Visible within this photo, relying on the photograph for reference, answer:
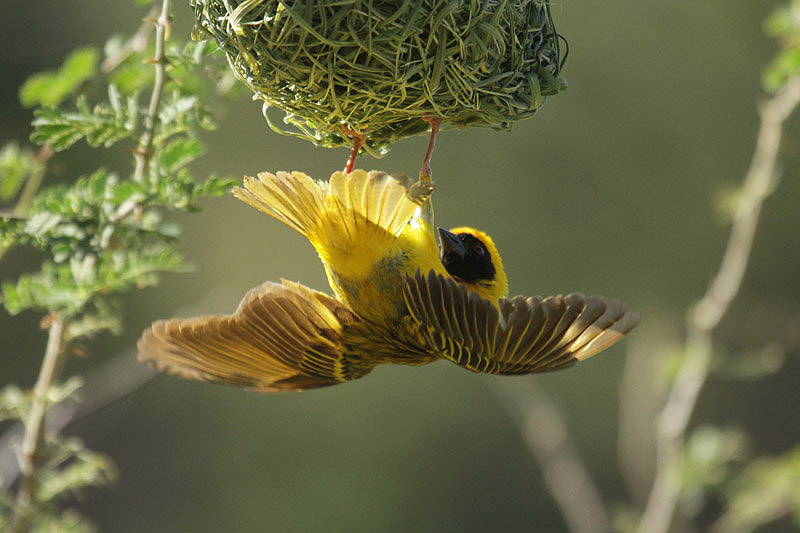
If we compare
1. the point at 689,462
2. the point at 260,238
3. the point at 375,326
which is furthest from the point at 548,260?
the point at 375,326

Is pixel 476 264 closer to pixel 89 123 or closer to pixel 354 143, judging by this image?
pixel 354 143

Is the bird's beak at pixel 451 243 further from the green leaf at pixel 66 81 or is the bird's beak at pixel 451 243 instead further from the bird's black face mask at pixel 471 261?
the green leaf at pixel 66 81

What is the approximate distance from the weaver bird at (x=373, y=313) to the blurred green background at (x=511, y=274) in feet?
19.4

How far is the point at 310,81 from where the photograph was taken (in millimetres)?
1815

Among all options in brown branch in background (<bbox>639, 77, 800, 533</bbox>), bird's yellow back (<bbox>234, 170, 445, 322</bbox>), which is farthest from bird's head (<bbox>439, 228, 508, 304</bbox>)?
brown branch in background (<bbox>639, 77, 800, 533</bbox>)

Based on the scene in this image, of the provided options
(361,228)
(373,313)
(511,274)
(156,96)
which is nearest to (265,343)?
(373,313)

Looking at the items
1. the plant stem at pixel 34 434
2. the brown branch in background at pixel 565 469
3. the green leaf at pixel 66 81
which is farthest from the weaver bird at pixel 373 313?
the brown branch in background at pixel 565 469

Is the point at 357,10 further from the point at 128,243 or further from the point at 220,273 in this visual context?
the point at 220,273

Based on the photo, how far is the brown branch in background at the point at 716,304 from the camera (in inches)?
123

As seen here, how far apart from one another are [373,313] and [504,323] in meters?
0.40

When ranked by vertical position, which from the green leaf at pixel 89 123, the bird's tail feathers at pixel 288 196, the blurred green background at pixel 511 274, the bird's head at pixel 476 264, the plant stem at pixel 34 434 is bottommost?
the plant stem at pixel 34 434

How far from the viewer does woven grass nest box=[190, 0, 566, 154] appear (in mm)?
1738

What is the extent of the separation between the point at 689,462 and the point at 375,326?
6.20ft

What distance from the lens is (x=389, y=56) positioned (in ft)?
5.86
